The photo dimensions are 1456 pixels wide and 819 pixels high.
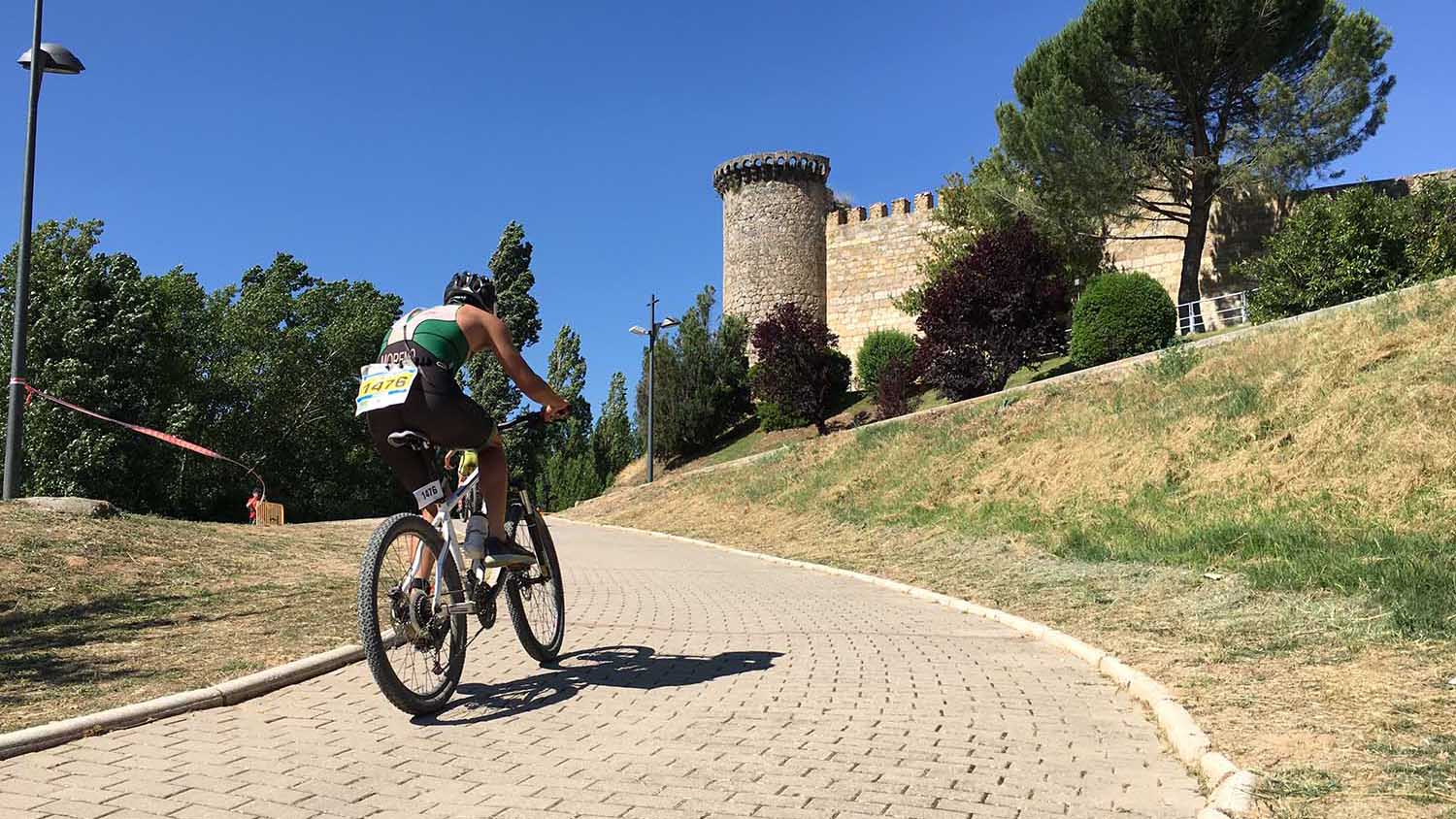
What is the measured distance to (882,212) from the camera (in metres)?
42.6

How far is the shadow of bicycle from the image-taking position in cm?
422

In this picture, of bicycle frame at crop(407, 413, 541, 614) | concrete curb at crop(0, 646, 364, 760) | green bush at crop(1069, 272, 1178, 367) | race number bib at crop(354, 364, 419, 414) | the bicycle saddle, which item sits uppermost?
green bush at crop(1069, 272, 1178, 367)

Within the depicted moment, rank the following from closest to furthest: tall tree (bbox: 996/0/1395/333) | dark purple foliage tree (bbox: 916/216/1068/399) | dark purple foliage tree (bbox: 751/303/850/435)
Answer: dark purple foliage tree (bbox: 916/216/1068/399), tall tree (bbox: 996/0/1395/333), dark purple foliage tree (bbox: 751/303/850/435)

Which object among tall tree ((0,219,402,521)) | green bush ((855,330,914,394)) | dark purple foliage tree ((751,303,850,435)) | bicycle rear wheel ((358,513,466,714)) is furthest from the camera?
green bush ((855,330,914,394))

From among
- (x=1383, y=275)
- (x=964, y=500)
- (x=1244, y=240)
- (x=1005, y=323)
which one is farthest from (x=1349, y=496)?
(x=1244, y=240)

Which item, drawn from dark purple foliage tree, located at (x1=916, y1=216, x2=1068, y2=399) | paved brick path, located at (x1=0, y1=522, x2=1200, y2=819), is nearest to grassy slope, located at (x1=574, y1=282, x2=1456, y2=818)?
paved brick path, located at (x1=0, y1=522, x2=1200, y2=819)

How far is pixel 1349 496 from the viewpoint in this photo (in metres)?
7.63

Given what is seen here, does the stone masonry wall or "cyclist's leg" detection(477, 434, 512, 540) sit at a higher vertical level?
the stone masonry wall

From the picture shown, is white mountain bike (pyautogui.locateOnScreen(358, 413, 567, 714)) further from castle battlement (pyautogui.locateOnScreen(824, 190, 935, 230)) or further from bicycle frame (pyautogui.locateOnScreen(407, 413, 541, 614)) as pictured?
castle battlement (pyautogui.locateOnScreen(824, 190, 935, 230))

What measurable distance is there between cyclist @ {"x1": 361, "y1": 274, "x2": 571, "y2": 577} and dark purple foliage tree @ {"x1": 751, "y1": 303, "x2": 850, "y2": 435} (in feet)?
90.6

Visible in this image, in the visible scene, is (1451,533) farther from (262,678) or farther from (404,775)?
(262,678)

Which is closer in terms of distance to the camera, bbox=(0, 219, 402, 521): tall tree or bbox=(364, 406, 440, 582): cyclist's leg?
bbox=(364, 406, 440, 582): cyclist's leg

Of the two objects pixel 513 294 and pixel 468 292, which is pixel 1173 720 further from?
pixel 513 294

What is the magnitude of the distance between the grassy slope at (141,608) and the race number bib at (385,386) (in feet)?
5.01
